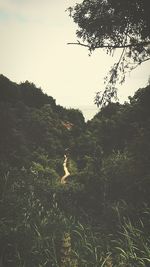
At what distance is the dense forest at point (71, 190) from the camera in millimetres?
8102

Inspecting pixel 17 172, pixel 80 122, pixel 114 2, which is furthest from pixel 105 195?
pixel 80 122

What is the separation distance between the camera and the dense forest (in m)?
8.10

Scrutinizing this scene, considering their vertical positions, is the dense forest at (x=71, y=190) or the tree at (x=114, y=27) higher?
the tree at (x=114, y=27)

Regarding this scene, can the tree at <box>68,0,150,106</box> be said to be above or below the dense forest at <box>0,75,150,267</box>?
above

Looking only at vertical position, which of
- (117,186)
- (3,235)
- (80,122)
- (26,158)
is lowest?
(3,235)

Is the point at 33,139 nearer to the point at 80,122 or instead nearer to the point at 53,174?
the point at 53,174

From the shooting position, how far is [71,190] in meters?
13.3

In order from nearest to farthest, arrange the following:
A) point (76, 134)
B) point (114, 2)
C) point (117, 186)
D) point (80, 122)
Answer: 1. point (114, 2)
2. point (117, 186)
3. point (76, 134)
4. point (80, 122)

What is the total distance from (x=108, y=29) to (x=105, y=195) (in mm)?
5794

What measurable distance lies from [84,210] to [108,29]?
6.12 m

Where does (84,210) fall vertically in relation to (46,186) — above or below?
below

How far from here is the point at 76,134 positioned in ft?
78.5

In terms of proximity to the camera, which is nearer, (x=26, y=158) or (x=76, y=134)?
(x=26, y=158)

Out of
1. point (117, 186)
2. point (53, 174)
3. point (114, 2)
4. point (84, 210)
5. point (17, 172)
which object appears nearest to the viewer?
point (114, 2)
